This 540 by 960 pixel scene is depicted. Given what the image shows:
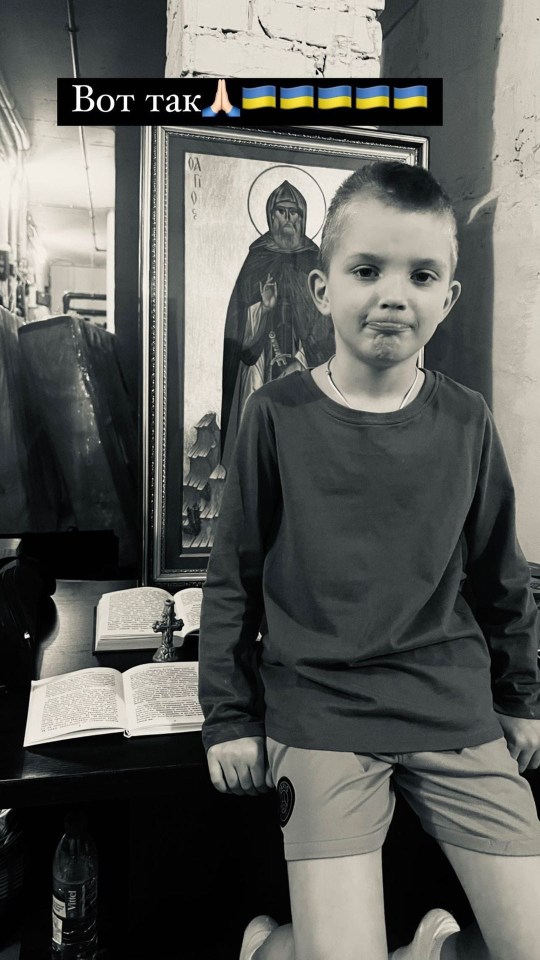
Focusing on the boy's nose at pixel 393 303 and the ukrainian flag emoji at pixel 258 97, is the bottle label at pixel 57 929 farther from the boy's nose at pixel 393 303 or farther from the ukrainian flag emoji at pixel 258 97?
the ukrainian flag emoji at pixel 258 97

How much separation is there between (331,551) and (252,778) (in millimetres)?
347

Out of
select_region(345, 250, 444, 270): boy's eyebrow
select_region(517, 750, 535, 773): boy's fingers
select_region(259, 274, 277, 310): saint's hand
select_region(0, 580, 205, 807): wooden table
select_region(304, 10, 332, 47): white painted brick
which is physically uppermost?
select_region(304, 10, 332, 47): white painted brick

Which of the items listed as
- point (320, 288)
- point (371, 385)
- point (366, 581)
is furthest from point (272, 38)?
point (366, 581)

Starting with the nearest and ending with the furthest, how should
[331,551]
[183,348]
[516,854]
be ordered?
[516,854], [331,551], [183,348]

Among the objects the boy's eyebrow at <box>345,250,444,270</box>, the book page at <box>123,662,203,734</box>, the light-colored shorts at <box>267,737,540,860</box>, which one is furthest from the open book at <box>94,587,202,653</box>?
the boy's eyebrow at <box>345,250,444,270</box>

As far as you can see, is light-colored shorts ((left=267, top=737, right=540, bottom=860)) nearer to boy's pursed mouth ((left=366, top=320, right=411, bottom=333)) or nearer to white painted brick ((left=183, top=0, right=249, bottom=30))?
boy's pursed mouth ((left=366, top=320, right=411, bottom=333))

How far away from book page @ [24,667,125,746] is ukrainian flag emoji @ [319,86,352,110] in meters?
1.88

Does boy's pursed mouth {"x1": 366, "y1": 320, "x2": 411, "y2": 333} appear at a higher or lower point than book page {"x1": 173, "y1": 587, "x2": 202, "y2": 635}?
higher

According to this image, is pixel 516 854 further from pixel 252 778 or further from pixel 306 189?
pixel 306 189

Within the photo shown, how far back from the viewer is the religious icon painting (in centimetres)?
221

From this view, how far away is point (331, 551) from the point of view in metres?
1.04

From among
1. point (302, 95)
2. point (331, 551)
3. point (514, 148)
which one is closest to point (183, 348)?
point (302, 95)

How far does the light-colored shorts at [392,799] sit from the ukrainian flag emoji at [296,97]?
2022 mm

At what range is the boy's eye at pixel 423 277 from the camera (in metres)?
1.00
